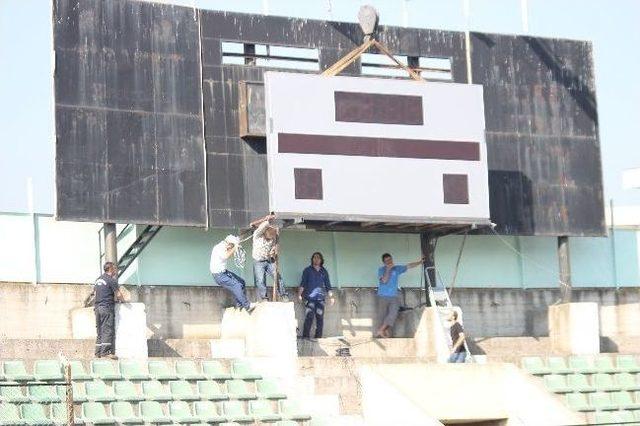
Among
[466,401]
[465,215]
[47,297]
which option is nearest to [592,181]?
[465,215]

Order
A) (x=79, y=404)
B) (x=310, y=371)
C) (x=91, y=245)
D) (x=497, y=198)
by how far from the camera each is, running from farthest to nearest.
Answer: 1. (x=497, y=198)
2. (x=91, y=245)
3. (x=310, y=371)
4. (x=79, y=404)

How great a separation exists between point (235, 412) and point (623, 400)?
7333 millimetres

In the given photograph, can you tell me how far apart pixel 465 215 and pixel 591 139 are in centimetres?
390

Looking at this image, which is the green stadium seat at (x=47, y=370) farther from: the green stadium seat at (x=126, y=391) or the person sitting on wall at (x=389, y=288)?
the person sitting on wall at (x=389, y=288)

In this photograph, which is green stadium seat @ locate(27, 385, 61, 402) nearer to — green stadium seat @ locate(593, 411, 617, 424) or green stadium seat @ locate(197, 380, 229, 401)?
green stadium seat @ locate(197, 380, 229, 401)

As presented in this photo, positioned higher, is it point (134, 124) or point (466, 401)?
point (134, 124)

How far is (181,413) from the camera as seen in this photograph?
81.1 feet

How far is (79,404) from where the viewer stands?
2405 centimetres

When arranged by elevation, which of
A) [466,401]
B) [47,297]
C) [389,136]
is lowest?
[466,401]

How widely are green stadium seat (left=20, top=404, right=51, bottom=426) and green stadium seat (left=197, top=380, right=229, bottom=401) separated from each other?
2769 mm

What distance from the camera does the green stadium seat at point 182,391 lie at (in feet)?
82.1

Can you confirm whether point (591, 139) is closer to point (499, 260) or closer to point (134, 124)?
point (499, 260)

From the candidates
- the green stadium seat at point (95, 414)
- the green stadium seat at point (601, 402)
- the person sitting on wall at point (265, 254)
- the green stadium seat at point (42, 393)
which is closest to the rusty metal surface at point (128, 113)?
the person sitting on wall at point (265, 254)

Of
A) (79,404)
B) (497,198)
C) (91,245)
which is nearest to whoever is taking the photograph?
(79,404)
